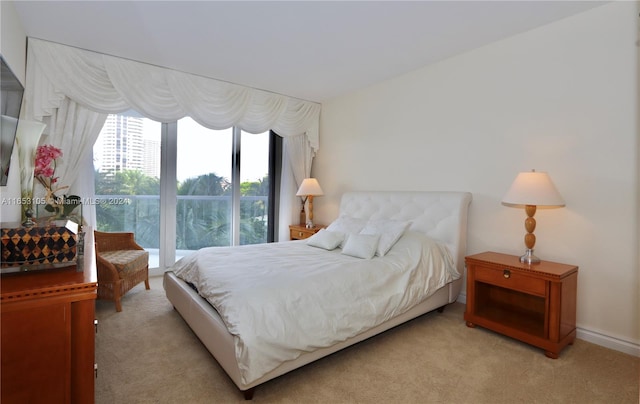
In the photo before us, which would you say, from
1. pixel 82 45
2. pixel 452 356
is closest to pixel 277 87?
pixel 82 45

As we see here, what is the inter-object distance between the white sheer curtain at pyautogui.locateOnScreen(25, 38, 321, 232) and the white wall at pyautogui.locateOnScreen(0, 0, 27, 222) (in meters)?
0.23

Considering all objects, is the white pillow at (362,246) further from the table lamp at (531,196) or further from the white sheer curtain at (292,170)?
the white sheer curtain at (292,170)

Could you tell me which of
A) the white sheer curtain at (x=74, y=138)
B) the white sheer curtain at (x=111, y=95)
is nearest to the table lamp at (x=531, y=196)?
the white sheer curtain at (x=111, y=95)

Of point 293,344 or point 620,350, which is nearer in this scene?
point 293,344

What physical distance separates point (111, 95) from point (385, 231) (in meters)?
3.31

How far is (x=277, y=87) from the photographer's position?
14.2 ft

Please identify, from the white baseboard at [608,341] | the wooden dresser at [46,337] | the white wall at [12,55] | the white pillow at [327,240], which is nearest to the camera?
the wooden dresser at [46,337]

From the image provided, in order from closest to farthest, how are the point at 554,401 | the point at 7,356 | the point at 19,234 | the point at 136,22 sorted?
the point at 7,356
the point at 19,234
the point at 554,401
the point at 136,22

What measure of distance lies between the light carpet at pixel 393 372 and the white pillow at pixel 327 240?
100cm

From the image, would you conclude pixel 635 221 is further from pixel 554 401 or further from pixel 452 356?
pixel 452 356

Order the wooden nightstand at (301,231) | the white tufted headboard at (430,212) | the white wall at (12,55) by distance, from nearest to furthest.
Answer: the white wall at (12,55) → the white tufted headboard at (430,212) → the wooden nightstand at (301,231)

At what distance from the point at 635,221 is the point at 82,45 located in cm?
515

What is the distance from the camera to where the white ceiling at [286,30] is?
8.15 ft

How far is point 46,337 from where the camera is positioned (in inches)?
44.5
